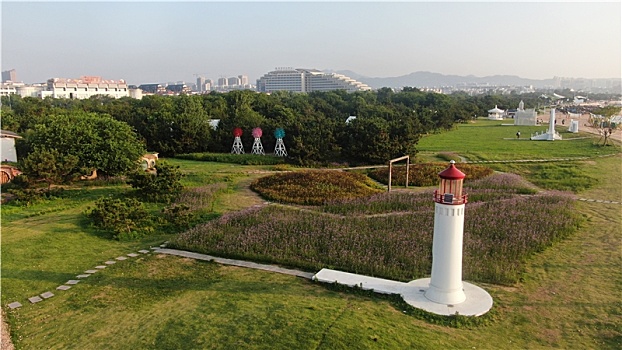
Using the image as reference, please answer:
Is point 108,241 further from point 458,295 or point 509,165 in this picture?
point 509,165

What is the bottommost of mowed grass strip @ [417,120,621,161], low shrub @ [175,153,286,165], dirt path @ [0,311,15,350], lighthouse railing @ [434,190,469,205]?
low shrub @ [175,153,286,165]

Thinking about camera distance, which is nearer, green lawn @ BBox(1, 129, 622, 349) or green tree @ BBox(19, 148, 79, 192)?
green lawn @ BBox(1, 129, 622, 349)

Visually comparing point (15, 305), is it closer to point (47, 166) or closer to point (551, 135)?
point (47, 166)

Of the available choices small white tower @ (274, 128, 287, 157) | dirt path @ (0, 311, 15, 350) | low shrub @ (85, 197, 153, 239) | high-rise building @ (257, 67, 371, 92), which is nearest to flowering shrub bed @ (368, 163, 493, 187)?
small white tower @ (274, 128, 287, 157)

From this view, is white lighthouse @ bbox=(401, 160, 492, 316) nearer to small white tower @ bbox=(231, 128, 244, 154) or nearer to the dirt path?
the dirt path

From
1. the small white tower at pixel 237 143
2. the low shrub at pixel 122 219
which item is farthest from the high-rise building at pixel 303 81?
the low shrub at pixel 122 219

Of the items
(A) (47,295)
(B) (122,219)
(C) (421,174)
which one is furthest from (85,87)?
(A) (47,295)
